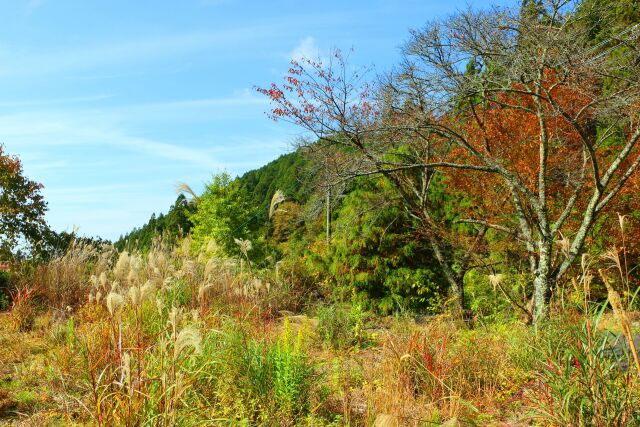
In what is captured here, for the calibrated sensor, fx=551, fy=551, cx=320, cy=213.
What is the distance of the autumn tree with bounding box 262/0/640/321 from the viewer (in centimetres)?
812

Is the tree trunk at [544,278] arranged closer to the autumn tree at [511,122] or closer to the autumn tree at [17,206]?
the autumn tree at [511,122]

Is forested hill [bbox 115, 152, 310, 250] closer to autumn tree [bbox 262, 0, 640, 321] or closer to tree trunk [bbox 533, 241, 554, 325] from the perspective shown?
autumn tree [bbox 262, 0, 640, 321]

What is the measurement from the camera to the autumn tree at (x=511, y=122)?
8125 millimetres

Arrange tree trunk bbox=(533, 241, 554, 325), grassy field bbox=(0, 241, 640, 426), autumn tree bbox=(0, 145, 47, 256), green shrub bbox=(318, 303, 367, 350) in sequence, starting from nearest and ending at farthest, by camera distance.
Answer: grassy field bbox=(0, 241, 640, 426) < green shrub bbox=(318, 303, 367, 350) < tree trunk bbox=(533, 241, 554, 325) < autumn tree bbox=(0, 145, 47, 256)

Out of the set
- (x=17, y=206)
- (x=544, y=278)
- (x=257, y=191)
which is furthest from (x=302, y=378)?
(x=257, y=191)

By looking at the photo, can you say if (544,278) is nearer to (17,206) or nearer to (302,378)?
(302,378)

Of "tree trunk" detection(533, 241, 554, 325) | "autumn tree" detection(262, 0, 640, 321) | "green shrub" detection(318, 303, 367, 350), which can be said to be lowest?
"green shrub" detection(318, 303, 367, 350)

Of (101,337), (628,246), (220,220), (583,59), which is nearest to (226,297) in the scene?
(101,337)

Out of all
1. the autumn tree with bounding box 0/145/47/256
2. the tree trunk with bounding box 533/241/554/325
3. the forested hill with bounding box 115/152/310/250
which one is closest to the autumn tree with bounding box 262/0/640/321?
the tree trunk with bounding box 533/241/554/325

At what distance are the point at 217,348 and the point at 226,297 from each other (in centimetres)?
363

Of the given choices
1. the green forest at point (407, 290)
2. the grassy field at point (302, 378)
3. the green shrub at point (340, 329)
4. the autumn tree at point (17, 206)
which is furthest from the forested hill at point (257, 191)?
the grassy field at point (302, 378)

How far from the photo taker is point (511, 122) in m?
12.2

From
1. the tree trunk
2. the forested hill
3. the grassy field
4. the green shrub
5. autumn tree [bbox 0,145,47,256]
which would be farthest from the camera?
the forested hill

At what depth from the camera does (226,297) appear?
816 centimetres
